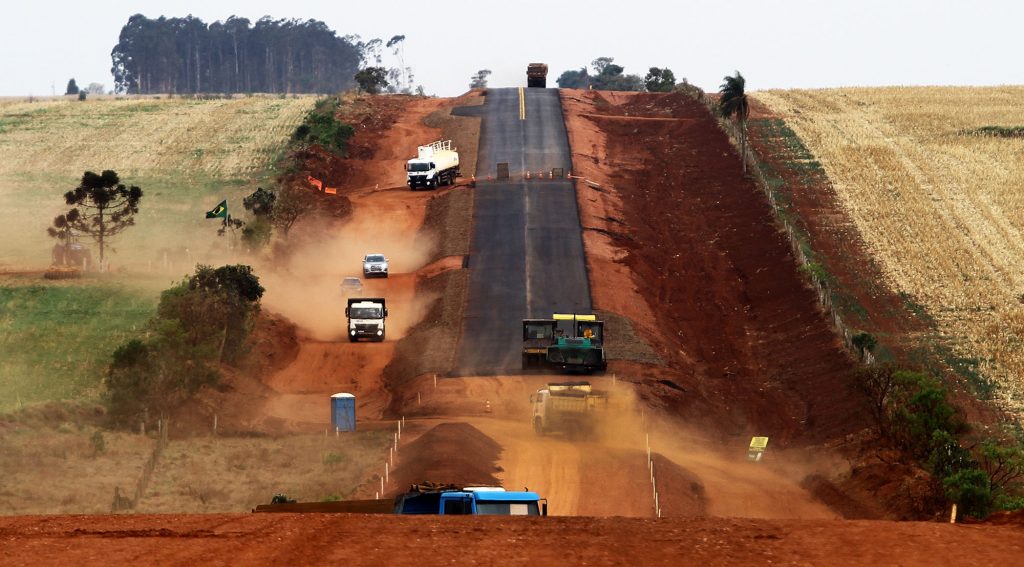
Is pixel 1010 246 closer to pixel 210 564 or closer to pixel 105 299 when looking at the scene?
pixel 105 299

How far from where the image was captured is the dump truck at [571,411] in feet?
134

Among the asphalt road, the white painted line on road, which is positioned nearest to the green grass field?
the asphalt road

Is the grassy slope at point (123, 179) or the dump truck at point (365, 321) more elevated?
the grassy slope at point (123, 179)

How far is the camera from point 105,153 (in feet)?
356

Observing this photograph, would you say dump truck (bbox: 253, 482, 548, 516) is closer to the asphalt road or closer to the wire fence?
the wire fence

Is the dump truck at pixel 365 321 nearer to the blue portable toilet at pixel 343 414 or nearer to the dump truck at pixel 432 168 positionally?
the blue portable toilet at pixel 343 414

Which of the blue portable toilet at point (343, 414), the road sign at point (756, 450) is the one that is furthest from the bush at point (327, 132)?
the road sign at point (756, 450)

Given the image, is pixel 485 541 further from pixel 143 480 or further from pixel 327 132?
pixel 327 132

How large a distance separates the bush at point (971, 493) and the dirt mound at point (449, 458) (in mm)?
11081

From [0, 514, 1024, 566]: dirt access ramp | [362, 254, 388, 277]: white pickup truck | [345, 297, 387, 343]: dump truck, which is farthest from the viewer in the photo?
[362, 254, 388, 277]: white pickup truck

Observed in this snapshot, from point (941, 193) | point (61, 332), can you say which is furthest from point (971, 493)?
point (941, 193)

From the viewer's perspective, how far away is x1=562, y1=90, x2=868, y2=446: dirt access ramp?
4850 centimetres

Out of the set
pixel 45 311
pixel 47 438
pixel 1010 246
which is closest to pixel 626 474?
pixel 47 438

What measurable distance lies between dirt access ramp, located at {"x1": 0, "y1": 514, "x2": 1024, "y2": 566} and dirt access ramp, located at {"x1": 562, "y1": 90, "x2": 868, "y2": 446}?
24.7 m
